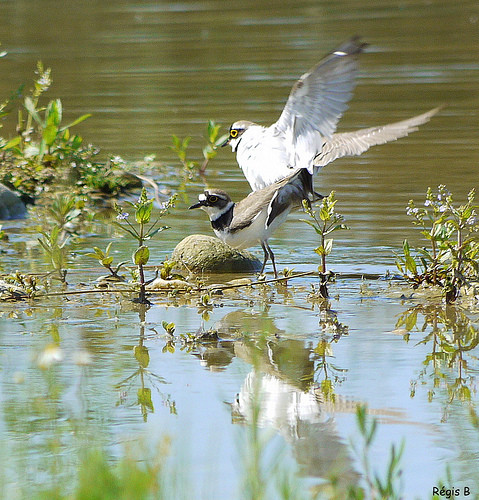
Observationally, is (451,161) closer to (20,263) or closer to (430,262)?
(430,262)

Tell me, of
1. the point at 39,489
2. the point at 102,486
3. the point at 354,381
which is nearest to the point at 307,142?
the point at 354,381

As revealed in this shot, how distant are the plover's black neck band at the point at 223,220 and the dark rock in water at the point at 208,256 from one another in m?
0.39

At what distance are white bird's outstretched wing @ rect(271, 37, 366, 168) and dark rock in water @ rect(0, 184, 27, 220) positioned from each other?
9.59 ft

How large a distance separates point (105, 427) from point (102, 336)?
1491 millimetres

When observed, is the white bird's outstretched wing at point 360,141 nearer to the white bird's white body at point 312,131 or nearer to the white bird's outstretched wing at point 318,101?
the white bird's white body at point 312,131

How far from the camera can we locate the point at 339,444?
4.39m

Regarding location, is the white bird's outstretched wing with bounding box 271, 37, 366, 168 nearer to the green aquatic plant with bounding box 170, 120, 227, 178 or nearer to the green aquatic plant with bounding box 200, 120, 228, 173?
the green aquatic plant with bounding box 200, 120, 228, 173

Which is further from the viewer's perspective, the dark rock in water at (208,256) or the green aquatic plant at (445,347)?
the dark rock in water at (208,256)

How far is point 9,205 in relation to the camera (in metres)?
9.85

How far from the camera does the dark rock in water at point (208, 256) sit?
7980 millimetres

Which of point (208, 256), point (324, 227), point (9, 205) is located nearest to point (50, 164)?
point (9, 205)

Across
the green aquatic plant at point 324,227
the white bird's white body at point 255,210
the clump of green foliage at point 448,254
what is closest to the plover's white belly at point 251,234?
the white bird's white body at point 255,210

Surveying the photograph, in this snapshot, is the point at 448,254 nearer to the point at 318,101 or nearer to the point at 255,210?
the point at 255,210

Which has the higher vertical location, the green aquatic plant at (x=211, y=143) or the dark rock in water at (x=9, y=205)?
the green aquatic plant at (x=211, y=143)
